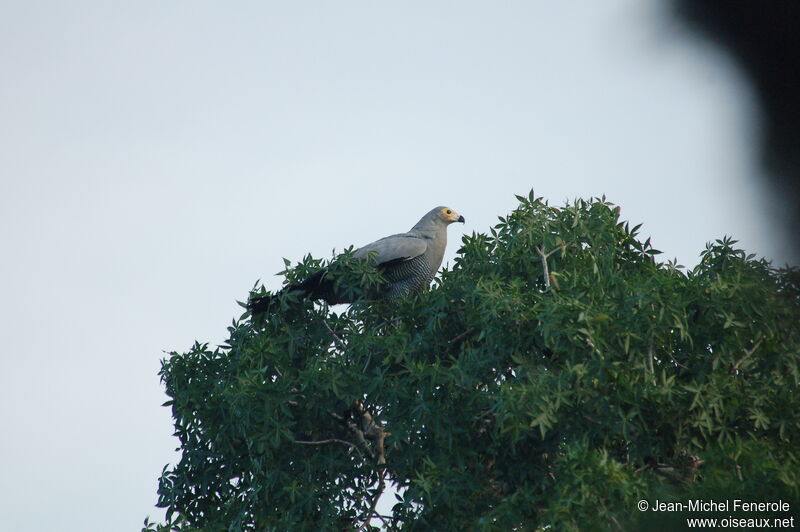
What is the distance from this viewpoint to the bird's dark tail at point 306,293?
962cm

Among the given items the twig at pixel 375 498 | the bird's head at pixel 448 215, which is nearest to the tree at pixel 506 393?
the twig at pixel 375 498

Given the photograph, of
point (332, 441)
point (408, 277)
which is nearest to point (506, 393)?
point (332, 441)

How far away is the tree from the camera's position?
7.02m

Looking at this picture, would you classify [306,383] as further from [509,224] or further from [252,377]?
[509,224]

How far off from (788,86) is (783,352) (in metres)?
6.48

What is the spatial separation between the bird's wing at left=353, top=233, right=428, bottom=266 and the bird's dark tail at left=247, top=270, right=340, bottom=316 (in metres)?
0.53

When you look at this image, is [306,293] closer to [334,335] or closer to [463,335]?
[334,335]

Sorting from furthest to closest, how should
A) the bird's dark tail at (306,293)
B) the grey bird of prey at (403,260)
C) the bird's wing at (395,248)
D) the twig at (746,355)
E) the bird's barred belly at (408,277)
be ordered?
the bird's wing at (395,248) < the bird's barred belly at (408,277) < the grey bird of prey at (403,260) < the bird's dark tail at (306,293) < the twig at (746,355)

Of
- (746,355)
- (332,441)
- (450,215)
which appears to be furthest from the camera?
(450,215)

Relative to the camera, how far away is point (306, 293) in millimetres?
9773

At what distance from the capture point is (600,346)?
7.18 metres

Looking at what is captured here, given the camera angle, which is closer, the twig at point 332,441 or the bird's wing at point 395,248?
the twig at point 332,441

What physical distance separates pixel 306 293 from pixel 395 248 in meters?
1.42

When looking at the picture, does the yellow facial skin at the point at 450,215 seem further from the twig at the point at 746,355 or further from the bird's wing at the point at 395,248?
the twig at the point at 746,355
